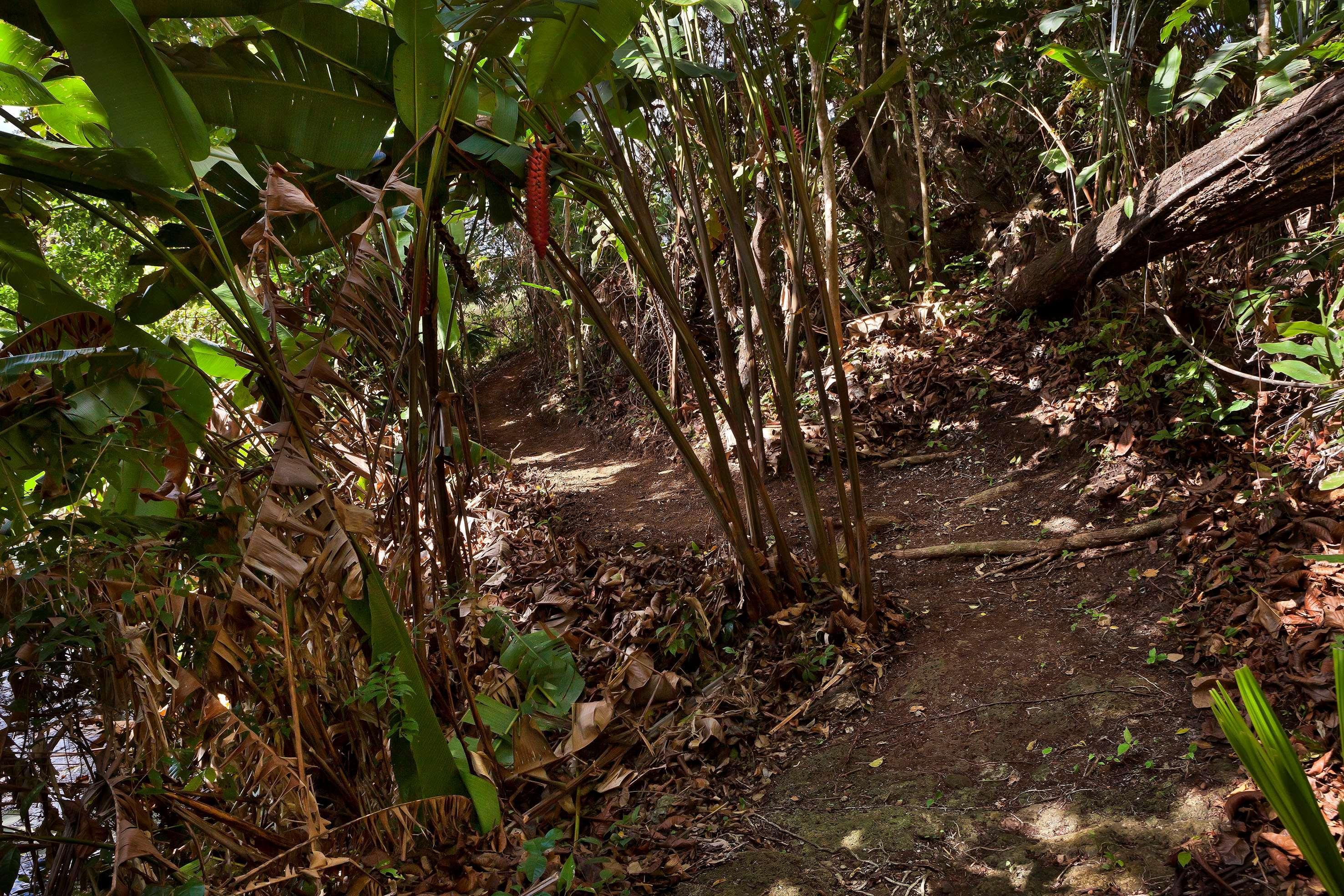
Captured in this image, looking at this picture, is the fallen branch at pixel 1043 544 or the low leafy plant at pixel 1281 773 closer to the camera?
the low leafy plant at pixel 1281 773

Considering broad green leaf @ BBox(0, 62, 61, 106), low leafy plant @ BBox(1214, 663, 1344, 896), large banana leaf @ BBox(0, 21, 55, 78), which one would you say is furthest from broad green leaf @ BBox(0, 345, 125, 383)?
low leafy plant @ BBox(1214, 663, 1344, 896)

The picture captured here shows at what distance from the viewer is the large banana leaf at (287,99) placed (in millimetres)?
2406

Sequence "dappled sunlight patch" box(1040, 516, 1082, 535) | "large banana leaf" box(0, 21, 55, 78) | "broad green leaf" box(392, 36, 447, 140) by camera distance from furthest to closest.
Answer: "dappled sunlight patch" box(1040, 516, 1082, 535) → "large banana leaf" box(0, 21, 55, 78) → "broad green leaf" box(392, 36, 447, 140)

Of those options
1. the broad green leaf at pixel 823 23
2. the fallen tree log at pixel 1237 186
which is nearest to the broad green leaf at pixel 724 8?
the broad green leaf at pixel 823 23

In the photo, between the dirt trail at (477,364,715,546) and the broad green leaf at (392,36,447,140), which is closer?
the broad green leaf at (392,36,447,140)

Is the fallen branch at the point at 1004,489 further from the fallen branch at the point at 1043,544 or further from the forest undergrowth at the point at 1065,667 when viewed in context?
the fallen branch at the point at 1043,544

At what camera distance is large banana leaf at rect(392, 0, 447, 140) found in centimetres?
222

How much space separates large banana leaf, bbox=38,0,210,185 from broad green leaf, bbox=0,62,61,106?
508 mm

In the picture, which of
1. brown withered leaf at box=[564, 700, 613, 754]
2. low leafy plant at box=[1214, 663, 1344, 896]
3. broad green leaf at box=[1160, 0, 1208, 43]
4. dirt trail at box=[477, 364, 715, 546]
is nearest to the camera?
low leafy plant at box=[1214, 663, 1344, 896]

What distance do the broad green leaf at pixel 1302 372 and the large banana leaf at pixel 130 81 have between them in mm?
3413

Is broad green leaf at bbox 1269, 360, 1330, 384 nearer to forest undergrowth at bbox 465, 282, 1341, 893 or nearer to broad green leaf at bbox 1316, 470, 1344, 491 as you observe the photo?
broad green leaf at bbox 1316, 470, 1344, 491

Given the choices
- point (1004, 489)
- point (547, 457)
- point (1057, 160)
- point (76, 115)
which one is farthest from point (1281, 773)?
point (547, 457)

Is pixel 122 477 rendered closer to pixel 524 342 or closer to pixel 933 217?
pixel 933 217

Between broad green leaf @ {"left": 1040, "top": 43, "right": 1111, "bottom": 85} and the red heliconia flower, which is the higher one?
broad green leaf @ {"left": 1040, "top": 43, "right": 1111, "bottom": 85}
